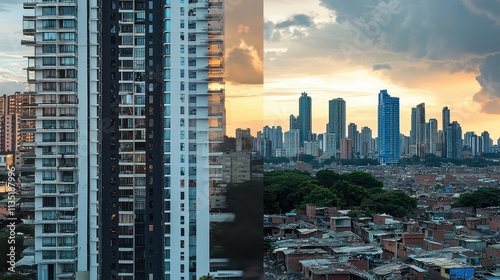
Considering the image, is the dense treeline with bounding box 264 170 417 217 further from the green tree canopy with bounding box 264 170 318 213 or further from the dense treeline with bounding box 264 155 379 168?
the dense treeline with bounding box 264 155 379 168

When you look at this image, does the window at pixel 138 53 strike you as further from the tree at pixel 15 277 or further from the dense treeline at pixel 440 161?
the dense treeline at pixel 440 161

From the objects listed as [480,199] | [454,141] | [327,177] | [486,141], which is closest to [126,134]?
[327,177]

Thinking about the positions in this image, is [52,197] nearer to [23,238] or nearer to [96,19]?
[23,238]

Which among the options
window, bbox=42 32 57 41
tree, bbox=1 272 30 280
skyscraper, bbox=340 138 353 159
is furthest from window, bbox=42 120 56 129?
skyscraper, bbox=340 138 353 159

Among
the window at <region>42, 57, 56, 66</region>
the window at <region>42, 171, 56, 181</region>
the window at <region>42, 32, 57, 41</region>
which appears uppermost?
the window at <region>42, 32, 57, 41</region>

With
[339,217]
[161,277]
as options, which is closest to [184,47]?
[161,277]
